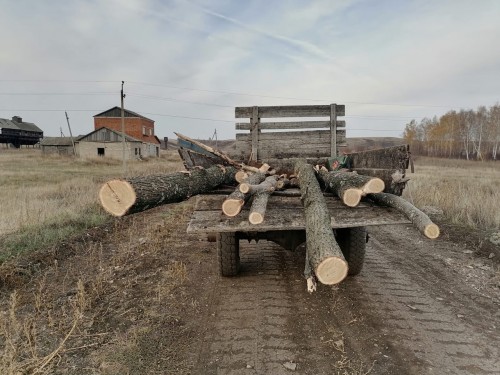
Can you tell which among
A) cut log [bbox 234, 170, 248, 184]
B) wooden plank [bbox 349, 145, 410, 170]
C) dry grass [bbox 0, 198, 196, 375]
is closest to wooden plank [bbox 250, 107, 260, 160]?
cut log [bbox 234, 170, 248, 184]

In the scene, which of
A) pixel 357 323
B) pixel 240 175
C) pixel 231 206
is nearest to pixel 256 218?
pixel 231 206

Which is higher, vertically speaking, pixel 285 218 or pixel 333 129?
pixel 333 129

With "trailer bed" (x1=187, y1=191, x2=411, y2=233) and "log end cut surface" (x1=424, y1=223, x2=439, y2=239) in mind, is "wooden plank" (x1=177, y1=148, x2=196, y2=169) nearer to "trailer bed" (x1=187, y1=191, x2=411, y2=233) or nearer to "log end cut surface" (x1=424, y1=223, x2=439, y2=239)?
"trailer bed" (x1=187, y1=191, x2=411, y2=233)

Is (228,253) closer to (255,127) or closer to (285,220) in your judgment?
(285,220)

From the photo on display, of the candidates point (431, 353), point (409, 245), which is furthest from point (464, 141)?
point (431, 353)

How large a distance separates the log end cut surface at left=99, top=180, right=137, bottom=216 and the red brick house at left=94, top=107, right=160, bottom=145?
46508 millimetres

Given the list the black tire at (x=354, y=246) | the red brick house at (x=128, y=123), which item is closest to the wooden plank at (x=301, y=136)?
the black tire at (x=354, y=246)

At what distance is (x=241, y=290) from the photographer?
4.14 meters

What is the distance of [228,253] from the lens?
171 inches

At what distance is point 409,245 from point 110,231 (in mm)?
5968

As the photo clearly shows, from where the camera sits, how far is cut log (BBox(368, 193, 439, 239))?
2682 mm

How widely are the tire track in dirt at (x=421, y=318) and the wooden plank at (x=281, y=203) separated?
3.80ft

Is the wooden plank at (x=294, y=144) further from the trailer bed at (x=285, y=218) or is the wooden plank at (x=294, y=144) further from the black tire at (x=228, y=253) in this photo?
the trailer bed at (x=285, y=218)

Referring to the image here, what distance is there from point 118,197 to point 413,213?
8.23 ft
